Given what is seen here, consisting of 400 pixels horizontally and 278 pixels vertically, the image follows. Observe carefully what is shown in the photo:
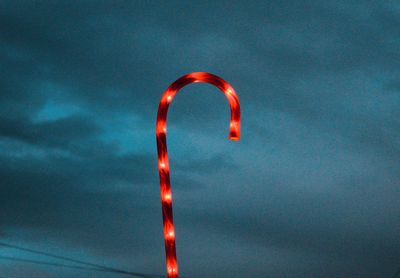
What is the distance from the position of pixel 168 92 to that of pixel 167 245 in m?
2.85

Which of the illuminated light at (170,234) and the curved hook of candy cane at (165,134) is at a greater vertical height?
the curved hook of candy cane at (165,134)

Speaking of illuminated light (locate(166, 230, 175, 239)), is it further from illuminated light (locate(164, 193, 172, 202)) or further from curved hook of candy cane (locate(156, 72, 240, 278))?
illuminated light (locate(164, 193, 172, 202))

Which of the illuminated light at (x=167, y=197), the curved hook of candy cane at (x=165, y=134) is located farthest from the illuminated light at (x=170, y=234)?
the illuminated light at (x=167, y=197)

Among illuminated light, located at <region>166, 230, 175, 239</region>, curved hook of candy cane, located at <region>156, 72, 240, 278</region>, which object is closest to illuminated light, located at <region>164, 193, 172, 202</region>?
curved hook of candy cane, located at <region>156, 72, 240, 278</region>

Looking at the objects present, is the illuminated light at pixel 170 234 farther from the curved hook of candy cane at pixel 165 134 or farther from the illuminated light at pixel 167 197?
the illuminated light at pixel 167 197

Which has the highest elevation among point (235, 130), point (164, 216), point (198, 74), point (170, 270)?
point (198, 74)

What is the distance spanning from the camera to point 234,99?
48.1 feet

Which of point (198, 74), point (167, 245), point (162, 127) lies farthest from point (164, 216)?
point (198, 74)

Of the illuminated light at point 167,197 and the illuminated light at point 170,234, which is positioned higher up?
the illuminated light at point 167,197

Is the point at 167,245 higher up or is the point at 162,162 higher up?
the point at 162,162

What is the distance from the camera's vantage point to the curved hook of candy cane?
1447 cm

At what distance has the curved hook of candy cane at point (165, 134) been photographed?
14.5 meters

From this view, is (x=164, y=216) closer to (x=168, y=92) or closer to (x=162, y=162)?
(x=162, y=162)

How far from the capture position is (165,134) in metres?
14.7
